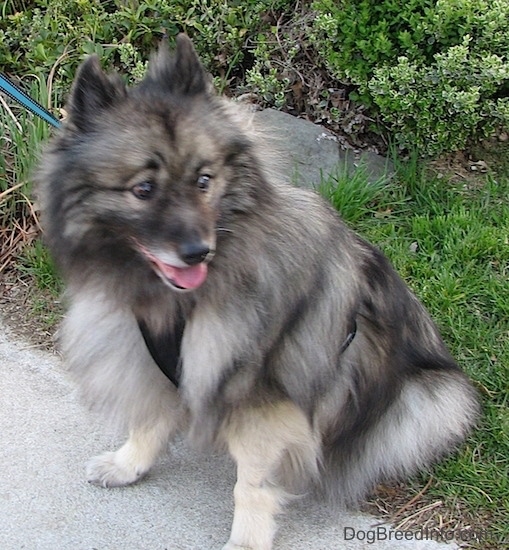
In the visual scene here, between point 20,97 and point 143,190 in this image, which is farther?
point 20,97

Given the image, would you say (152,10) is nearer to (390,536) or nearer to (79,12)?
(79,12)

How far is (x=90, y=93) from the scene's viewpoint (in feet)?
6.89

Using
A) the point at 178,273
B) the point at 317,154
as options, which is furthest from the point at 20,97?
the point at 317,154

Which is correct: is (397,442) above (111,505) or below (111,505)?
above

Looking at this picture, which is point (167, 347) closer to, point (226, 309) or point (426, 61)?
point (226, 309)

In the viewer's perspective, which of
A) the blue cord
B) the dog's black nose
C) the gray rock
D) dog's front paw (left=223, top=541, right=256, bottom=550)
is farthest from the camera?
the gray rock

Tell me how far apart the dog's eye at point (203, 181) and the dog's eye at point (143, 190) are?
0.43ft

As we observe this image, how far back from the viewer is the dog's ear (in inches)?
81.9

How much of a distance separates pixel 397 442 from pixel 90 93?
165 centimetres

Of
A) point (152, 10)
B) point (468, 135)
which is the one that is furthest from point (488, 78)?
point (152, 10)

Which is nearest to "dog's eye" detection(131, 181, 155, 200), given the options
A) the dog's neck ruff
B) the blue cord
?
the dog's neck ruff

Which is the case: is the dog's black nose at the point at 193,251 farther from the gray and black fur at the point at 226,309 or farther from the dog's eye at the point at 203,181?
the dog's eye at the point at 203,181

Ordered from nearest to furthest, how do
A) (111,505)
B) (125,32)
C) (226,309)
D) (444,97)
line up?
1. (226,309)
2. (111,505)
3. (444,97)
4. (125,32)

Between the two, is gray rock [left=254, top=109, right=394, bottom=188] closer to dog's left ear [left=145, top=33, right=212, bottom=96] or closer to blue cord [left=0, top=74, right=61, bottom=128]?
blue cord [left=0, top=74, right=61, bottom=128]
